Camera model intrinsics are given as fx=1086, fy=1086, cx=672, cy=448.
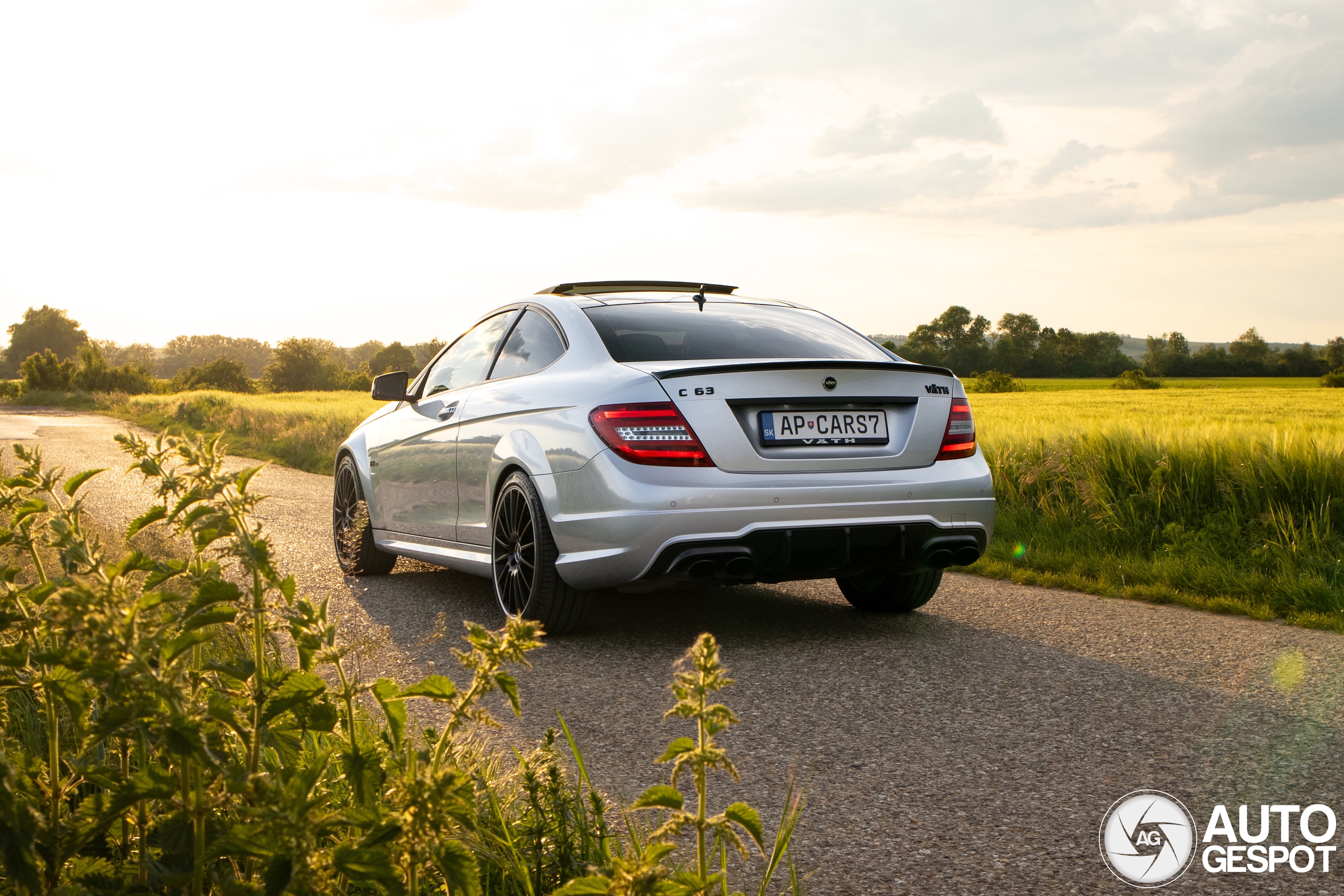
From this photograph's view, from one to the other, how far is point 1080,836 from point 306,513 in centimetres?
879

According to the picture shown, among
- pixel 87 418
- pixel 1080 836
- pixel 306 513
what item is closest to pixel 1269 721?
pixel 1080 836

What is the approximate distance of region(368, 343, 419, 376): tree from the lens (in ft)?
327

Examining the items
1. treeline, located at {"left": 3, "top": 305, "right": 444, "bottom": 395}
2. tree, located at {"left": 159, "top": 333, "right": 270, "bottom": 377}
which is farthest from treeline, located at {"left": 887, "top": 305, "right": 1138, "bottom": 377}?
tree, located at {"left": 159, "top": 333, "right": 270, "bottom": 377}

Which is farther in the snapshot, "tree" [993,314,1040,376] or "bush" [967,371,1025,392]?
"tree" [993,314,1040,376]

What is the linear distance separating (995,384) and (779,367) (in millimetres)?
49924

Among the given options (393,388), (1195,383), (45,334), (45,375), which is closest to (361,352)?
(45,334)

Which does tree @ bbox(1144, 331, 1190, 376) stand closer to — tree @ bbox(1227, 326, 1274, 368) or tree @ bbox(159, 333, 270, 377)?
tree @ bbox(1227, 326, 1274, 368)

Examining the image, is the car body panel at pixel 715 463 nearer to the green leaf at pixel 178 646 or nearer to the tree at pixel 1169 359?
the green leaf at pixel 178 646

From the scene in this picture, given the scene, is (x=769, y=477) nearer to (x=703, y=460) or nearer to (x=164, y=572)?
(x=703, y=460)

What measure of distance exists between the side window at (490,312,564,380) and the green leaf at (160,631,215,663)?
366cm

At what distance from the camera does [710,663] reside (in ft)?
4.77

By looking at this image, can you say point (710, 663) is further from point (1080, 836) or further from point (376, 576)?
point (376, 576)

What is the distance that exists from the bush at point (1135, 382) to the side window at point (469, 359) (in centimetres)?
4683

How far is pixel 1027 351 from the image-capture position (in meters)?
72.2
